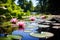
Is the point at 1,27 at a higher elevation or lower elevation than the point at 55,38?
higher

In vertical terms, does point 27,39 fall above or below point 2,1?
below

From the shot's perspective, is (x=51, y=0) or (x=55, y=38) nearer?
(x=55, y=38)

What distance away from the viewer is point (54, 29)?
4.41m

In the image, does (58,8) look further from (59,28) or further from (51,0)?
(59,28)

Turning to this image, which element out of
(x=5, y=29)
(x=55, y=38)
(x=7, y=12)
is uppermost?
(x=7, y=12)

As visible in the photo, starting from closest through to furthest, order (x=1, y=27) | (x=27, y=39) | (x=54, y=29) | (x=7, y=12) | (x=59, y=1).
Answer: (x=1, y=27) < (x=7, y=12) < (x=27, y=39) < (x=54, y=29) < (x=59, y=1)

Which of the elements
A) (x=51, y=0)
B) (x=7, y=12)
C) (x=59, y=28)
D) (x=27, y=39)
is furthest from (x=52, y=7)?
(x=7, y=12)

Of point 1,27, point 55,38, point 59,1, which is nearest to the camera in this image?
point 1,27

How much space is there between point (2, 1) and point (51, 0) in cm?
1649

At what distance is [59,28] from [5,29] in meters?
3.31

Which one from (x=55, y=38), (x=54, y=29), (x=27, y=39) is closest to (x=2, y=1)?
(x=27, y=39)

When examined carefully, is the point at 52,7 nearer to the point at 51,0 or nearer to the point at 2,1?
the point at 51,0

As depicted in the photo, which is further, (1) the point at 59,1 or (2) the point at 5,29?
(1) the point at 59,1

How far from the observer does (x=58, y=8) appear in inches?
679
